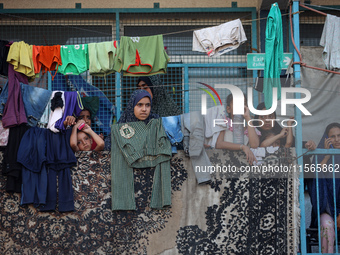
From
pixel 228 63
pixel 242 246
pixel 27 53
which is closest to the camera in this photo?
pixel 242 246

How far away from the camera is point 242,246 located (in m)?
5.74

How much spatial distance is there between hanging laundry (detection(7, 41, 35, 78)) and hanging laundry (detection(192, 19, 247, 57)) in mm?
2158

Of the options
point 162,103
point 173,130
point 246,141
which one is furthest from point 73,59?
point 246,141

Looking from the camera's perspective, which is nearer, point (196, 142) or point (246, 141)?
point (196, 142)

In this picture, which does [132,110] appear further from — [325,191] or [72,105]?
[325,191]

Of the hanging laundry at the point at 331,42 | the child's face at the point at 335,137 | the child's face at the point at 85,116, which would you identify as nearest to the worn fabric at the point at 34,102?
the child's face at the point at 85,116

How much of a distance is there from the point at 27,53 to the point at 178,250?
3.05 metres

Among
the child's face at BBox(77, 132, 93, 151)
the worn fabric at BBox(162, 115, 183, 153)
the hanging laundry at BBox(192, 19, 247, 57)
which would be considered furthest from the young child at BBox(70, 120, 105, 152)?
the hanging laundry at BBox(192, 19, 247, 57)

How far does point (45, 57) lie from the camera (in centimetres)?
673

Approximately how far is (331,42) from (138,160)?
3112 millimetres

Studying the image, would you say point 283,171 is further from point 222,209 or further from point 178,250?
point 178,250

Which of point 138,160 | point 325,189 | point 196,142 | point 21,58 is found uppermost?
point 21,58

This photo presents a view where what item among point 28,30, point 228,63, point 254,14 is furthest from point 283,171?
point 28,30

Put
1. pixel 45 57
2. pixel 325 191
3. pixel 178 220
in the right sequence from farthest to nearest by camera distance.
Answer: pixel 45 57 → pixel 325 191 → pixel 178 220
